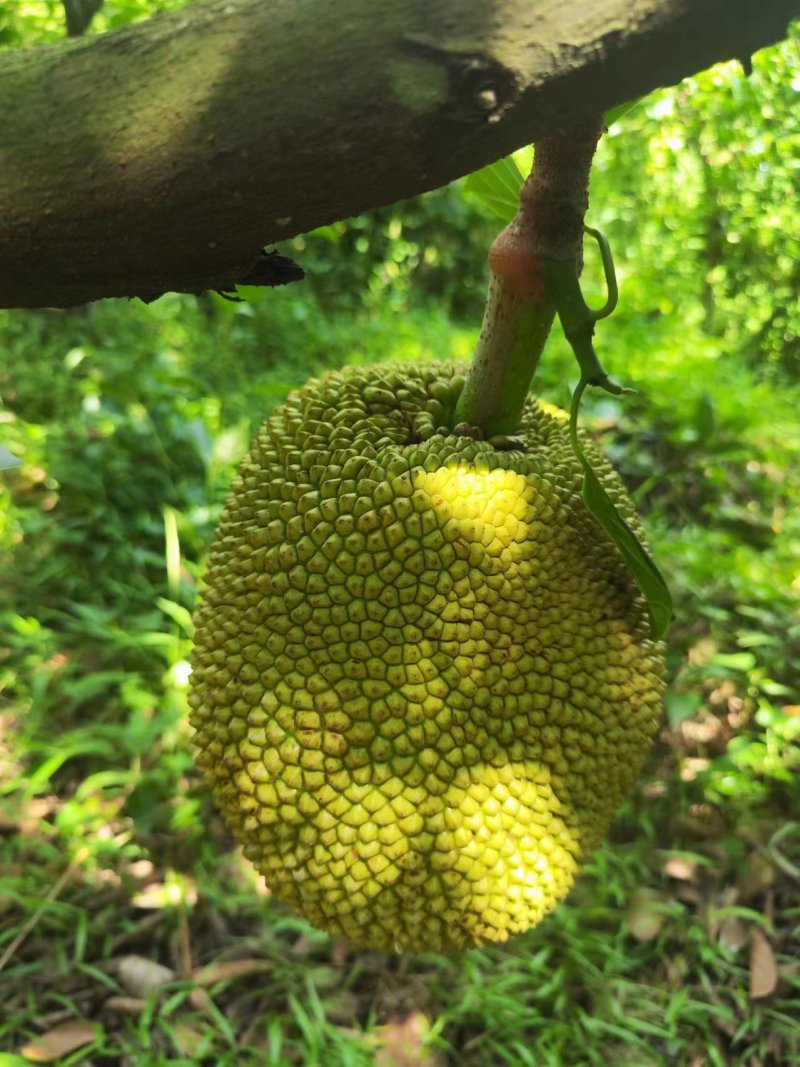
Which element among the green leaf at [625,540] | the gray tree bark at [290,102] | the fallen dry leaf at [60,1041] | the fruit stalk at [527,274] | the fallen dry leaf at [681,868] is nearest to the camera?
the gray tree bark at [290,102]

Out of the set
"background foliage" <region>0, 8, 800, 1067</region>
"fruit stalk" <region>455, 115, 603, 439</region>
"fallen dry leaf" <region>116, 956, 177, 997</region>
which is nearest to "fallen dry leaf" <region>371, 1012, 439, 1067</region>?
"background foliage" <region>0, 8, 800, 1067</region>

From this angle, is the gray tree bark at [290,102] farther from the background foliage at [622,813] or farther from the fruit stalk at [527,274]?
the background foliage at [622,813]

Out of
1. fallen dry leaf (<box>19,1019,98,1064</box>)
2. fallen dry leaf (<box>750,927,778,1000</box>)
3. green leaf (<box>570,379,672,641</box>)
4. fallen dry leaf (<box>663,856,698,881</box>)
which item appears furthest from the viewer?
fallen dry leaf (<box>663,856,698,881</box>)

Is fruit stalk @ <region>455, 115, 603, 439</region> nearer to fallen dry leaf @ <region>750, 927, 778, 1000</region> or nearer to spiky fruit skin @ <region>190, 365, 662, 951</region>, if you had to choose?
spiky fruit skin @ <region>190, 365, 662, 951</region>

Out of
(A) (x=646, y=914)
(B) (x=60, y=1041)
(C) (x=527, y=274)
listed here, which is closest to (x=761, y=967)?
(A) (x=646, y=914)

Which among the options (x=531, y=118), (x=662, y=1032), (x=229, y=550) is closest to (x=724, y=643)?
(x=662, y=1032)

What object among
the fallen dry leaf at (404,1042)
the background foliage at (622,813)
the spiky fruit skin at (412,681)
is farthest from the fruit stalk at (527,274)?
the fallen dry leaf at (404,1042)
